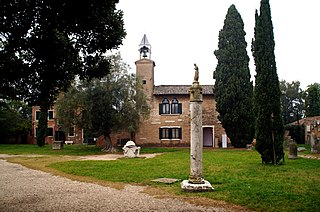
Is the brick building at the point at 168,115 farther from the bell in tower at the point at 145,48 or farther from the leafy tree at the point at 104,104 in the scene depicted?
the leafy tree at the point at 104,104

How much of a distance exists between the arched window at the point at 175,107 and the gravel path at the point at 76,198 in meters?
26.9

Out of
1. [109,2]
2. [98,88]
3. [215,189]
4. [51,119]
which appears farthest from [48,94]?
[51,119]

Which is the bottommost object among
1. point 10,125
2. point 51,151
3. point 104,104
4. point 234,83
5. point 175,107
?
point 51,151

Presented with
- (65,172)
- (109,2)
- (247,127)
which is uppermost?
(109,2)

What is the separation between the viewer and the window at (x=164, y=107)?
38.3m

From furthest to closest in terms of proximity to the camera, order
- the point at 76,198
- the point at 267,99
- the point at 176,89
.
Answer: the point at 176,89 → the point at 267,99 → the point at 76,198

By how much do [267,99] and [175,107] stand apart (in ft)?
72.3

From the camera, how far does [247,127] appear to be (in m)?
30.2

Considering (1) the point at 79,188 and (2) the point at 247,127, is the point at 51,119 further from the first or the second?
(1) the point at 79,188

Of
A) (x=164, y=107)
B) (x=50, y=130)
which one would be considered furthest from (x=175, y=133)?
(x=50, y=130)

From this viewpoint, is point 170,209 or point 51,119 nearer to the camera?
point 170,209

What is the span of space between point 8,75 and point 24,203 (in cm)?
367

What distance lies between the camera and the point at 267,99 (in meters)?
16.5

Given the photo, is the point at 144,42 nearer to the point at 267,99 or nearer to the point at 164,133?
the point at 164,133
